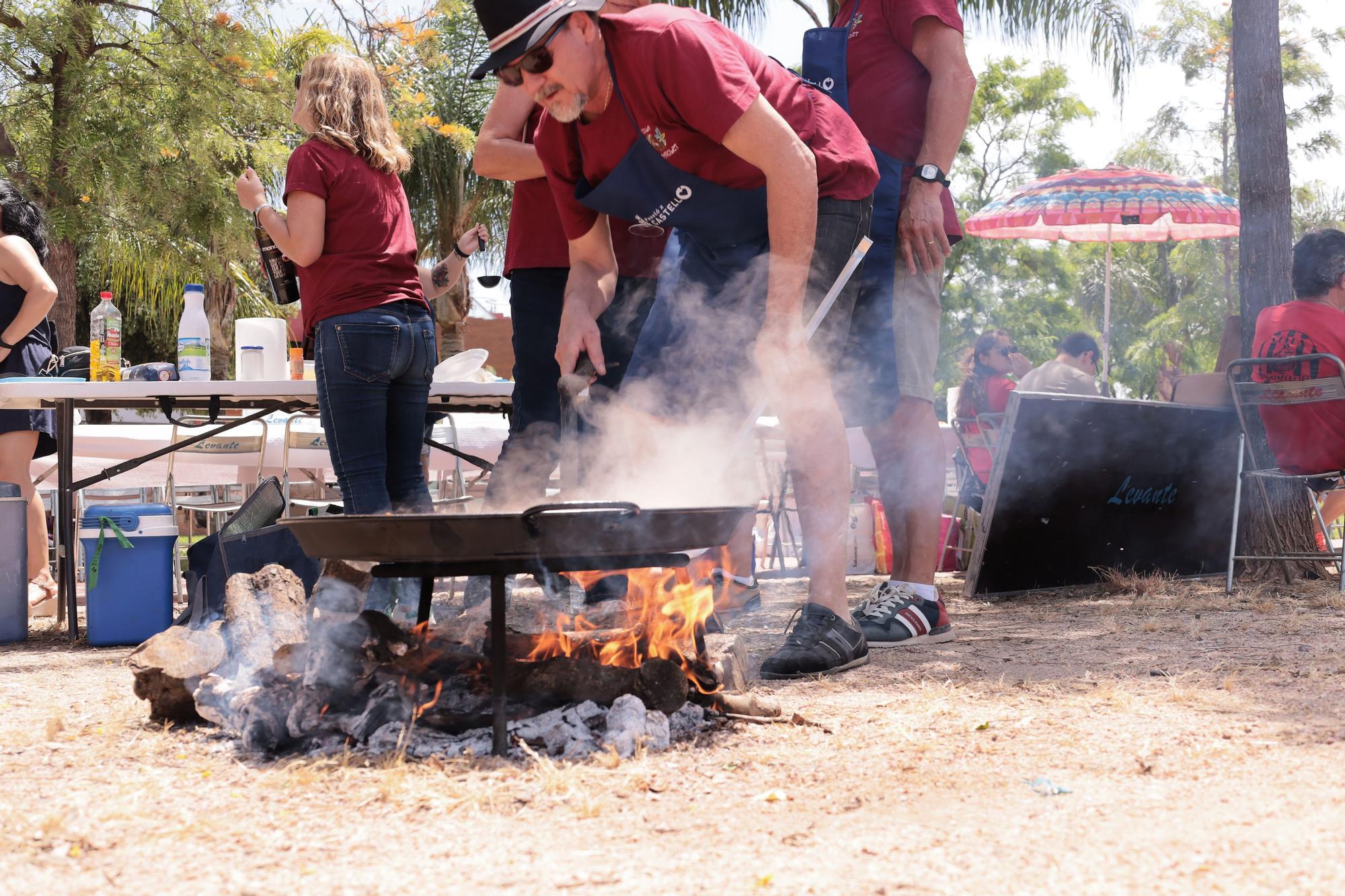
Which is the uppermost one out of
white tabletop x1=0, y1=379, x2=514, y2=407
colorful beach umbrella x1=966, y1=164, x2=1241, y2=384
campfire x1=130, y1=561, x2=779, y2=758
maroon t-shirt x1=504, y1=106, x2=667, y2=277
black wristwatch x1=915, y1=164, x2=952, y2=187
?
colorful beach umbrella x1=966, y1=164, x2=1241, y2=384

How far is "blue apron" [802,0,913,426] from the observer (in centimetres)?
327

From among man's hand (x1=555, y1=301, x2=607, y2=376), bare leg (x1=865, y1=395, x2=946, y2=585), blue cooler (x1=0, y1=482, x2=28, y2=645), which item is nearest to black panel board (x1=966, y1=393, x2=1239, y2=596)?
bare leg (x1=865, y1=395, x2=946, y2=585)

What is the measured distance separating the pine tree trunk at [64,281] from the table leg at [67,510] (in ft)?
20.5

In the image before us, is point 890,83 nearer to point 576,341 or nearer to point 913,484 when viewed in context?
point 913,484

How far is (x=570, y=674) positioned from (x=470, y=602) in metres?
1.32

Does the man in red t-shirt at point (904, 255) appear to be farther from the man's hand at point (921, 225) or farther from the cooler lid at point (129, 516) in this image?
the cooler lid at point (129, 516)

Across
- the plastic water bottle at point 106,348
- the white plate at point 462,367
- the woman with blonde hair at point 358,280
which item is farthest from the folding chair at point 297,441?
the woman with blonde hair at point 358,280

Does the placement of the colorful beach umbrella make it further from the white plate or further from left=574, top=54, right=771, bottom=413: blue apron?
left=574, top=54, right=771, bottom=413: blue apron

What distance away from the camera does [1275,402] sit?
461 centimetres

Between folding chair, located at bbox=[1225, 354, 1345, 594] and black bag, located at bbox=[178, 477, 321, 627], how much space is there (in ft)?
12.4

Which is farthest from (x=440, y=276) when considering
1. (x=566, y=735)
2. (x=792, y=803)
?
(x=792, y=803)

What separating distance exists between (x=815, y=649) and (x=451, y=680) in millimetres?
918

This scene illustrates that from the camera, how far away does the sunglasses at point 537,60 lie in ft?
7.34

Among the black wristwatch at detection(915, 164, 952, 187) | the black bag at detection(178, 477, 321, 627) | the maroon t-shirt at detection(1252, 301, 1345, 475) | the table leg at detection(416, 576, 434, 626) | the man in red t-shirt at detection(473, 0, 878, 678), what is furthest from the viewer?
the maroon t-shirt at detection(1252, 301, 1345, 475)
